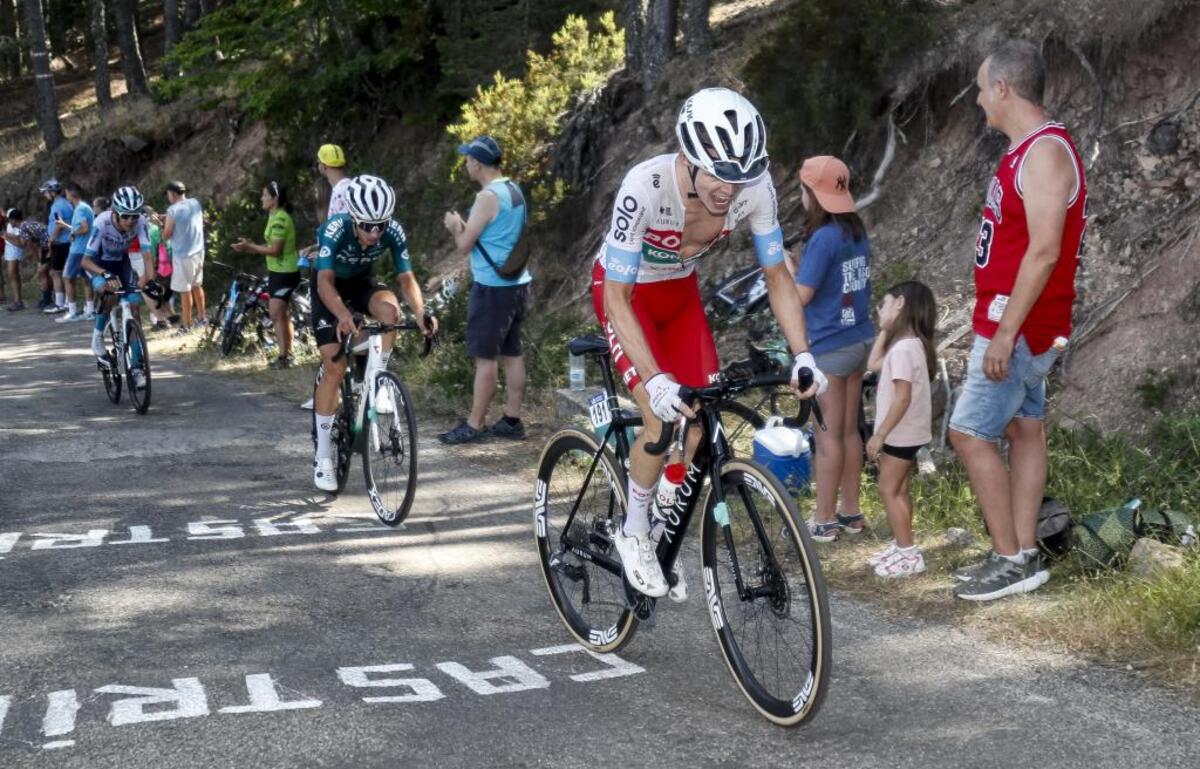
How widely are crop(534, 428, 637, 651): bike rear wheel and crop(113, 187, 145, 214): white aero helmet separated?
8.55 m

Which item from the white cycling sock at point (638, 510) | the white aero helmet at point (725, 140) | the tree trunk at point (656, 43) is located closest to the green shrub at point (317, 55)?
the tree trunk at point (656, 43)

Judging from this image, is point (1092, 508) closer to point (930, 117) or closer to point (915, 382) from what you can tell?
point (915, 382)

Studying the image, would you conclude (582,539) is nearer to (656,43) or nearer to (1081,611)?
(1081,611)

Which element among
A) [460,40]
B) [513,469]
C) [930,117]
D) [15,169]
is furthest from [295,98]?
[15,169]

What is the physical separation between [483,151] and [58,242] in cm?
1527

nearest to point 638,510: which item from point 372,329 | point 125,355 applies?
point 372,329

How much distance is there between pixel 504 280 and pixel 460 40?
12.0 metres

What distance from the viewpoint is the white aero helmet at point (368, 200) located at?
8109 mm

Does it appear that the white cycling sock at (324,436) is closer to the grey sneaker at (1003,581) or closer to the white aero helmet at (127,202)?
the grey sneaker at (1003,581)

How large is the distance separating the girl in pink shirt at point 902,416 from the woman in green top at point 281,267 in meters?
9.55

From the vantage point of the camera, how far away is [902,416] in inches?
258

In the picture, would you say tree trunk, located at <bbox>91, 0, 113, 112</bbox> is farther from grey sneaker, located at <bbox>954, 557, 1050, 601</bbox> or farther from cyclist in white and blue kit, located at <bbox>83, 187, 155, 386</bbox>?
grey sneaker, located at <bbox>954, 557, 1050, 601</bbox>

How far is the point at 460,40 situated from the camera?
21438mm

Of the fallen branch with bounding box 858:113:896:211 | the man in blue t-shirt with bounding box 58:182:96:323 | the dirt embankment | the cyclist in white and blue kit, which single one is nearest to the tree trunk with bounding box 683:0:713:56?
the dirt embankment
